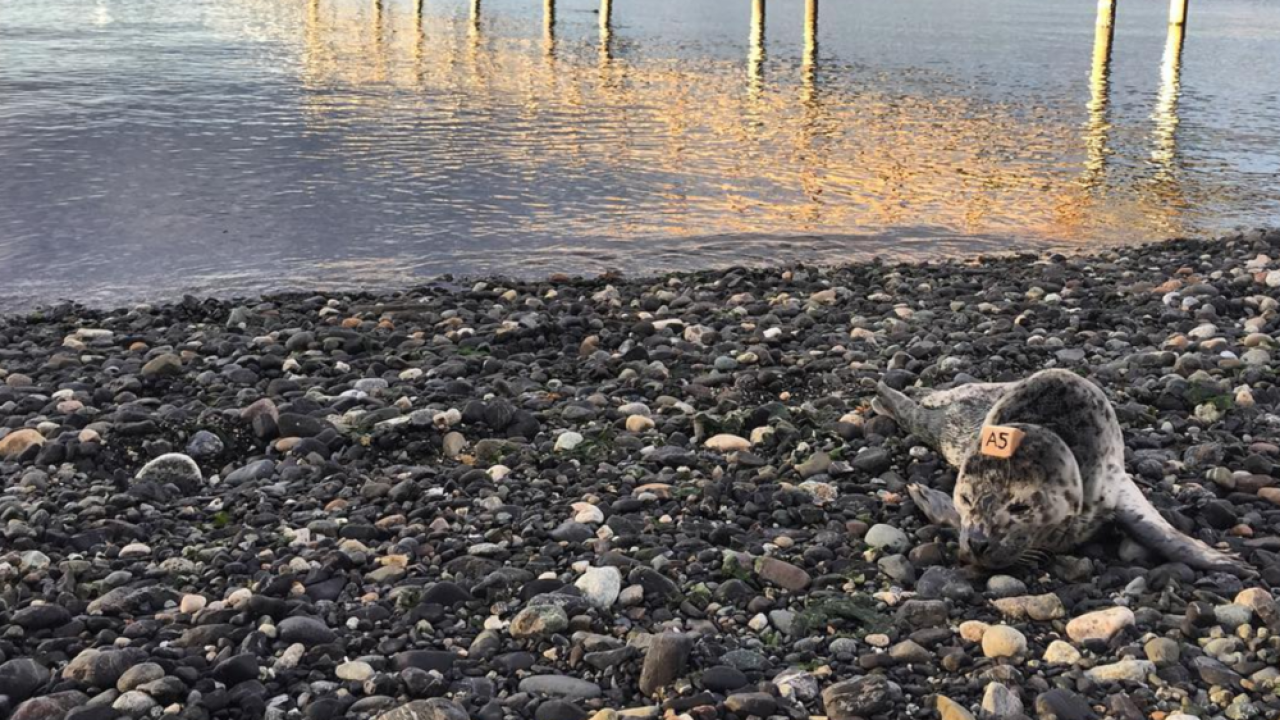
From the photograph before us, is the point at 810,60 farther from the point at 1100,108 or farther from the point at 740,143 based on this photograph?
the point at 740,143

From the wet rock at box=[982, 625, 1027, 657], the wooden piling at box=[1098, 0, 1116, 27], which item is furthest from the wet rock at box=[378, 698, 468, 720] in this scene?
the wooden piling at box=[1098, 0, 1116, 27]

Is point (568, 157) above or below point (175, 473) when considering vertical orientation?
above

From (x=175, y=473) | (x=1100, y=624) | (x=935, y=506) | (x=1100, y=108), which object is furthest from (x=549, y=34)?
(x=1100, y=624)

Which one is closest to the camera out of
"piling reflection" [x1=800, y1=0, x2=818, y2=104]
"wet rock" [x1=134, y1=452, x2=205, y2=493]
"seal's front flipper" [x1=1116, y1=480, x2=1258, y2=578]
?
"seal's front flipper" [x1=1116, y1=480, x2=1258, y2=578]

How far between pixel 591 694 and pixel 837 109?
21492 mm

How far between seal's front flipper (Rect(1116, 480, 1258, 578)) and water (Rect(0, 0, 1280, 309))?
7.11 m

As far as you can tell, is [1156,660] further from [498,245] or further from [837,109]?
[837,109]

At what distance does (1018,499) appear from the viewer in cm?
440

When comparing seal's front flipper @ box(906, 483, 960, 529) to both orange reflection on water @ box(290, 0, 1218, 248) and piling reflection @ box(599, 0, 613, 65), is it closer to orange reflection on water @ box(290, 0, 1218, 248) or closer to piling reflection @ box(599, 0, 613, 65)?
orange reflection on water @ box(290, 0, 1218, 248)

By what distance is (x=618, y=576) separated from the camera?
414 cm

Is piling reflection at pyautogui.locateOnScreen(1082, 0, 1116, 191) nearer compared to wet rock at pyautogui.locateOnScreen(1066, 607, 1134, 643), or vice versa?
wet rock at pyautogui.locateOnScreen(1066, 607, 1134, 643)

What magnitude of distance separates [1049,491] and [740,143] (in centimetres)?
1483

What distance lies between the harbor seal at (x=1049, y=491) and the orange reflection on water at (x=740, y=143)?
8156mm

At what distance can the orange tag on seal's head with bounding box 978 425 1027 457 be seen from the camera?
4434 millimetres
